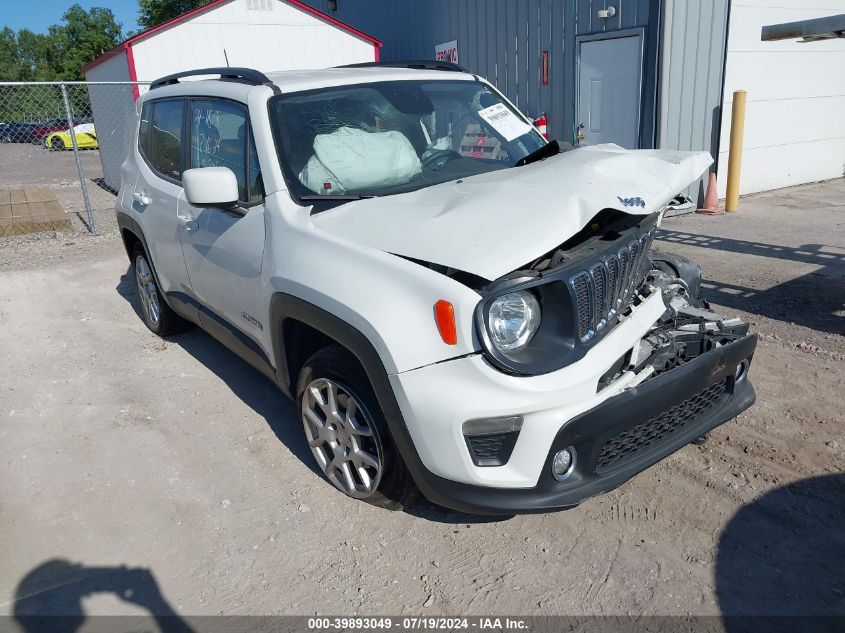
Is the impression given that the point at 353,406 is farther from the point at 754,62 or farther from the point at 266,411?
the point at 754,62

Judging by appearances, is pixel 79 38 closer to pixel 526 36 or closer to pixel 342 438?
pixel 526 36

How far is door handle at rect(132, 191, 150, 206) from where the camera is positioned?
4879 mm

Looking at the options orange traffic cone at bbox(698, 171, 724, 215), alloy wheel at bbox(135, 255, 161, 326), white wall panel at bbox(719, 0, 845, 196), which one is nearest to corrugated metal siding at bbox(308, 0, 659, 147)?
orange traffic cone at bbox(698, 171, 724, 215)

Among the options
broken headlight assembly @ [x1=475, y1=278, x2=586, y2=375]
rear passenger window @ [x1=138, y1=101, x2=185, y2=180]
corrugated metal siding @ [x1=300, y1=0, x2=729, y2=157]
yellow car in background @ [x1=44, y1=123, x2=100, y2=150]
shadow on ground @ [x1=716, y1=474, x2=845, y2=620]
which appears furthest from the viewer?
yellow car in background @ [x1=44, y1=123, x2=100, y2=150]

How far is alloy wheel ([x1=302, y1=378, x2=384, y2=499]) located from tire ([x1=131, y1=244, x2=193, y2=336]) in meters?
2.53

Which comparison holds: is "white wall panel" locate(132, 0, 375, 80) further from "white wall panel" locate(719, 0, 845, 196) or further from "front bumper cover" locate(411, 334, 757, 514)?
"front bumper cover" locate(411, 334, 757, 514)

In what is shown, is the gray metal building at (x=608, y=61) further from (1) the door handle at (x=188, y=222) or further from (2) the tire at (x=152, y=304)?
(1) the door handle at (x=188, y=222)

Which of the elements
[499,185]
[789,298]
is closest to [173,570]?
[499,185]

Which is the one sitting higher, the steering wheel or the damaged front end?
the steering wheel

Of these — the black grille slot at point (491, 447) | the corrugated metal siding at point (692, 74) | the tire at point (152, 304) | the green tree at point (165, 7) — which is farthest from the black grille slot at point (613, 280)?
the green tree at point (165, 7)

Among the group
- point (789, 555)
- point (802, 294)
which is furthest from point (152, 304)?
point (802, 294)

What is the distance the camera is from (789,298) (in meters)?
5.70

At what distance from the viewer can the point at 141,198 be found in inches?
196

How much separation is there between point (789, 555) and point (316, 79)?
3.19 m
